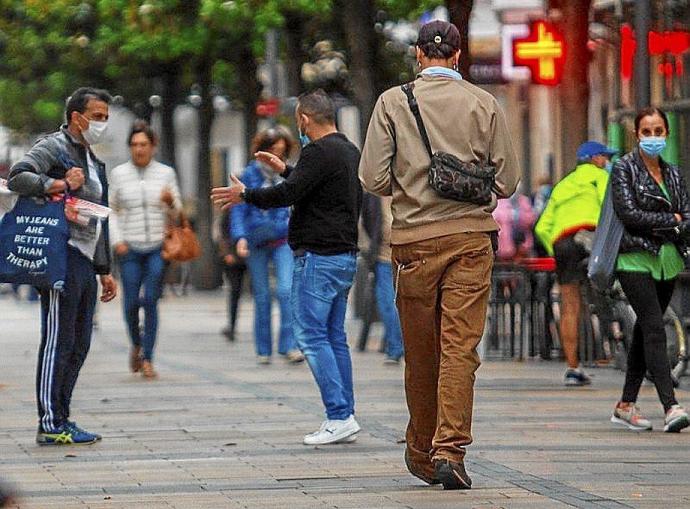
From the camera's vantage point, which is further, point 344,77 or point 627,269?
point 344,77

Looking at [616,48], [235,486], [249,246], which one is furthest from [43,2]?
[235,486]

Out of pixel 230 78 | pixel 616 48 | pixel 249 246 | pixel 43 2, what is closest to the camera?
pixel 249 246

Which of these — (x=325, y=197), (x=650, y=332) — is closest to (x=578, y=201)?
(x=650, y=332)

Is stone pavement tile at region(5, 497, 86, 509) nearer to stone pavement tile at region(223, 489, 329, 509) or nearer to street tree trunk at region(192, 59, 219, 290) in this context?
stone pavement tile at region(223, 489, 329, 509)

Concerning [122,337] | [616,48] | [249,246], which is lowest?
[122,337]

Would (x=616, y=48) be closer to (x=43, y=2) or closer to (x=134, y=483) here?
(x=43, y=2)

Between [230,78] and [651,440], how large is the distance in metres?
23.4

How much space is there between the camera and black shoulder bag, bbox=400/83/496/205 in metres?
8.55

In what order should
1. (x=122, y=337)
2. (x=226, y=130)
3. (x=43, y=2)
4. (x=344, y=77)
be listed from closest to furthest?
(x=122, y=337), (x=344, y=77), (x=43, y=2), (x=226, y=130)

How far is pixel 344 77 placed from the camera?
1065 inches

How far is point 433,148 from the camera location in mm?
8664

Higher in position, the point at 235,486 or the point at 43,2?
the point at 43,2

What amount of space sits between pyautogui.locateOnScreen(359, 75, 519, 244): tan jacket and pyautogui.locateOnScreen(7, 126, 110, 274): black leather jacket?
254 centimetres

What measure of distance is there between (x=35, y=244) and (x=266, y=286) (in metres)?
6.03
